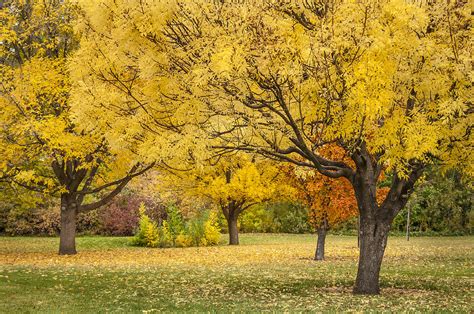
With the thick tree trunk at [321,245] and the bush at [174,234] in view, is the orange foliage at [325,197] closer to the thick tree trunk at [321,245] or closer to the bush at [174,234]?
the thick tree trunk at [321,245]

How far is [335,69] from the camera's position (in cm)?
1205

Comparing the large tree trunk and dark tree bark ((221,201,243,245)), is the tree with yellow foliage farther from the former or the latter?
dark tree bark ((221,201,243,245))

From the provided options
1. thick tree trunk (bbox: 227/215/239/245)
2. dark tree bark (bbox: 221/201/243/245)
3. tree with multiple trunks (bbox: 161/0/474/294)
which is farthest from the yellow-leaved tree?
tree with multiple trunks (bbox: 161/0/474/294)

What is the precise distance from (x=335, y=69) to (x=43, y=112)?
1530 centimetres

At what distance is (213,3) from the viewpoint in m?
12.4

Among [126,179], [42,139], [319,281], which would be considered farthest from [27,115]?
[319,281]

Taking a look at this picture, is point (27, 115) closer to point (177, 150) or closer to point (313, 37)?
point (177, 150)

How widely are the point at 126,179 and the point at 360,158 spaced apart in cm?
1324

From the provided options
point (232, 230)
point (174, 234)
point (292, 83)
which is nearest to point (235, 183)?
point (232, 230)

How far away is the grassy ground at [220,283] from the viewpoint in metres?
13.0

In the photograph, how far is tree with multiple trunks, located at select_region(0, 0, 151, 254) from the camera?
2253 centimetres

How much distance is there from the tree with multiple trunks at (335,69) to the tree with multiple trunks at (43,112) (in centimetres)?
986

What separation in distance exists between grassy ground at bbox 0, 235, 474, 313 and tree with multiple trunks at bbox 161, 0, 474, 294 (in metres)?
3.18

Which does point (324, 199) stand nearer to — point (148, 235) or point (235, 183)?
point (235, 183)
